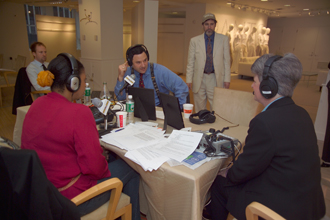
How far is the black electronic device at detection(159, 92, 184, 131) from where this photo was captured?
1599 millimetres

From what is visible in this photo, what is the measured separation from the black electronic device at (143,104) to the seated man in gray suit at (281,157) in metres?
0.95

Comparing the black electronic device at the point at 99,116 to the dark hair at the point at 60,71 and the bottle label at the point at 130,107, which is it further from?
the dark hair at the point at 60,71

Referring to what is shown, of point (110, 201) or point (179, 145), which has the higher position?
point (179, 145)

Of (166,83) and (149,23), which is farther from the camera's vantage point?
(149,23)

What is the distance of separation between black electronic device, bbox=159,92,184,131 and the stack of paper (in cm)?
13

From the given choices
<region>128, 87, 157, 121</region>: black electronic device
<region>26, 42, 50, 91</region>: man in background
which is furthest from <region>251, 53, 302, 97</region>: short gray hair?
<region>26, 42, 50, 91</region>: man in background

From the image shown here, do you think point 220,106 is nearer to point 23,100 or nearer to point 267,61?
point 267,61

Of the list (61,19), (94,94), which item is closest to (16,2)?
(61,19)

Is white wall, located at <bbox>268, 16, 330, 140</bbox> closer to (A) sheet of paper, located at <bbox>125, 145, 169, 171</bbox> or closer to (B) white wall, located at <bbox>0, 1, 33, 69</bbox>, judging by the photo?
(B) white wall, located at <bbox>0, 1, 33, 69</bbox>

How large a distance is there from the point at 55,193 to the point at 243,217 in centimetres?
93

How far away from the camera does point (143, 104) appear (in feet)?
6.48

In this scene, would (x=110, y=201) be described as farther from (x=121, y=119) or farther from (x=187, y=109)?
(x=187, y=109)

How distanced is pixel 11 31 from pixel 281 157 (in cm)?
926

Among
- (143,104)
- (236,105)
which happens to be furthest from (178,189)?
(236,105)
